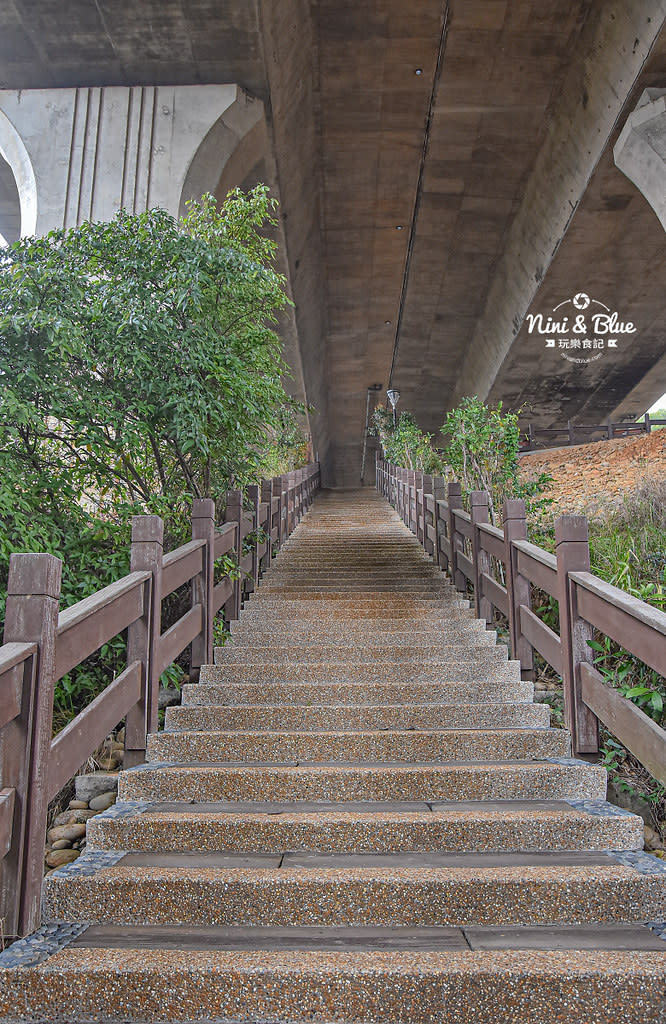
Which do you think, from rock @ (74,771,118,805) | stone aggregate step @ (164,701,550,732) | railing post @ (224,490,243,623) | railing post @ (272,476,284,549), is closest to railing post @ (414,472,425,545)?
railing post @ (272,476,284,549)

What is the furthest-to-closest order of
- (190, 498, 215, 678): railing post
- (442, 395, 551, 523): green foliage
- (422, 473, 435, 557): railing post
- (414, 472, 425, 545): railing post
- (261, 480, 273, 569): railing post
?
(414, 472, 425, 545): railing post < (422, 473, 435, 557): railing post < (261, 480, 273, 569): railing post < (442, 395, 551, 523): green foliage < (190, 498, 215, 678): railing post

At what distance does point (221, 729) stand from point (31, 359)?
2.51 m

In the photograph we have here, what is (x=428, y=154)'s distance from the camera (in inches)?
565

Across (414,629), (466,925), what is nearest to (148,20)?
(414,629)

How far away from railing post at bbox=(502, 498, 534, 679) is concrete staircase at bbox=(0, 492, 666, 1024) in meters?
0.14

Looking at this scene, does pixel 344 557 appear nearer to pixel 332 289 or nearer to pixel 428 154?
pixel 428 154

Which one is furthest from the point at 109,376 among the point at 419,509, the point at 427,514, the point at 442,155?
the point at 442,155

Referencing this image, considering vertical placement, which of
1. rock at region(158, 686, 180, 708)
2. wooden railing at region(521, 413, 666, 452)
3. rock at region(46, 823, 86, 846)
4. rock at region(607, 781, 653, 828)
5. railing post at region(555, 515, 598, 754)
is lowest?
rock at region(46, 823, 86, 846)

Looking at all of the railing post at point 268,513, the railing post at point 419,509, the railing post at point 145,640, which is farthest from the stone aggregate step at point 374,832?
the railing post at point 419,509

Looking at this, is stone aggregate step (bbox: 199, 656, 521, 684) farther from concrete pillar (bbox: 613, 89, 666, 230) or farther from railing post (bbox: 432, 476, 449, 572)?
concrete pillar (bbox: 613, 89, 666, 230)

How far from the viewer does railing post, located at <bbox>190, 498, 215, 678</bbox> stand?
15.2 ft

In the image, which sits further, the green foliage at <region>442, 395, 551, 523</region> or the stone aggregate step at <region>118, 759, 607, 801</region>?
the green foliage at <region>442, 395, 551, 523</region>

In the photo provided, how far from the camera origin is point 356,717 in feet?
12.5

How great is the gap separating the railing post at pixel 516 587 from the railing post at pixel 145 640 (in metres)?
2.32
